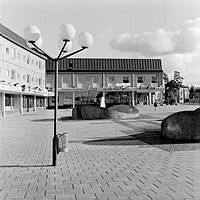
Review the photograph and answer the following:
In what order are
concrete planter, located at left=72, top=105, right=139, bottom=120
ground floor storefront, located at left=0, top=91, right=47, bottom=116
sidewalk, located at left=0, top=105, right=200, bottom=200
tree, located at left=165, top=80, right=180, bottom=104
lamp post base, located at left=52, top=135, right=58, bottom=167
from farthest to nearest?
tree, located at left=165, top=80, right=180, bottom=104, ground floor storefront, located at left=0, top=91, right=47, bottom=116, concrete planter, located at left=72, top=105, right=139, bottom=120, lamp post base, located at left=52, top=135, right=58, bottom=167, sidewalk, located at left=0, top=105, right=200, bottom=200

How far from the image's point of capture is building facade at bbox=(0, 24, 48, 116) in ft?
104

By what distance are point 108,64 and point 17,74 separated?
25.8 metres

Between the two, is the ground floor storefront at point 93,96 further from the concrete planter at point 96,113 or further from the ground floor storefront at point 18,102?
the concrete planter at point 96,113

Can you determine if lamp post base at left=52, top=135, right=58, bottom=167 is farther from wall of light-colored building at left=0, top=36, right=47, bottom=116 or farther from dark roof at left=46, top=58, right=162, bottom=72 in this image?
dark roof at left=46, top=58, right=162, bottom=72

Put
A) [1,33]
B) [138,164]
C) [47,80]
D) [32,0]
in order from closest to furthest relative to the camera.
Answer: [32,0] < [138,164] < [1,33] < [47,80]

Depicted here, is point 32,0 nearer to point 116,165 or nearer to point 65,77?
point 116,165

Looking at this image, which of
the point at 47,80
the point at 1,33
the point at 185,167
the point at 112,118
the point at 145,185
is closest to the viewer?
the point at 145,185

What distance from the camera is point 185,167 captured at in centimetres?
711

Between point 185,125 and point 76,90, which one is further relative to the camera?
point 76,90

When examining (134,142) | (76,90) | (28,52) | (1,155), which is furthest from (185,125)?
(76,90)

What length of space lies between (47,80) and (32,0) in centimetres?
5226

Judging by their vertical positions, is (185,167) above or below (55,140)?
below

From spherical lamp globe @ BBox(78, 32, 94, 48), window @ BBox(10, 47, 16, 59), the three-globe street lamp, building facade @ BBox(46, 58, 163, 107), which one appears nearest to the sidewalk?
the three-globe street lamp

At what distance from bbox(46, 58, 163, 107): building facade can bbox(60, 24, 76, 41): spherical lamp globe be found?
48.7 metres
